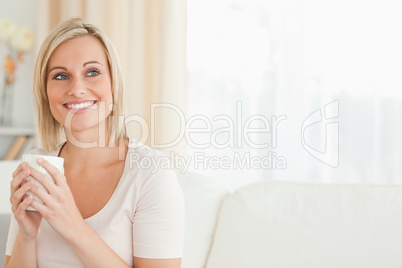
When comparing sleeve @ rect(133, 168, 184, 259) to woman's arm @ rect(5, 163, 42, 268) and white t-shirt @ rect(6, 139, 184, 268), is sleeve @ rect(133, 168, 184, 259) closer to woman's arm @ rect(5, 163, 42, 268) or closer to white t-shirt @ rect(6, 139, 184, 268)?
white t-shirt @ rect(6, 139, 184, 268)

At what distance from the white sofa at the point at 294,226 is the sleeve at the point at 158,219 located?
34cm

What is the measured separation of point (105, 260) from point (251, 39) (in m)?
1.65

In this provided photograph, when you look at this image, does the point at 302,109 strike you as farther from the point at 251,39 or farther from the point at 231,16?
the point at 231,16

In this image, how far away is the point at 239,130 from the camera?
8.49 ft

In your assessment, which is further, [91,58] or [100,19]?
[100,19]

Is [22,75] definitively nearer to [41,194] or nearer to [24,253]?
[24,253]

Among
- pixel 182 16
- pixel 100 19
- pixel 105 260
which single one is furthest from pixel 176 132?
pixel 105 260

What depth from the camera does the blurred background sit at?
2309mm

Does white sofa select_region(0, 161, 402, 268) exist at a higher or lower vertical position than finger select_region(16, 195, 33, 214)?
lower

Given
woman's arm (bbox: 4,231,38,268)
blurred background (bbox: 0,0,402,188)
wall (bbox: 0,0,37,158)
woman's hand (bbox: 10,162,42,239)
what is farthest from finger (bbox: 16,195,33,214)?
wall (bbox: 0,0,37,158)

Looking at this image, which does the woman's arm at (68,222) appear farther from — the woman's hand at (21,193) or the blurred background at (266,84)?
the blurred background at (266,84)

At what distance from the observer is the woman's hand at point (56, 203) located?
1090mm

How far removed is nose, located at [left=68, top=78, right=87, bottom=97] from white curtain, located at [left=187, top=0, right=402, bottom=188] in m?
1.34

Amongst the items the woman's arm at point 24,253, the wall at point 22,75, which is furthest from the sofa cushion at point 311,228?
the wall at point 22,75
